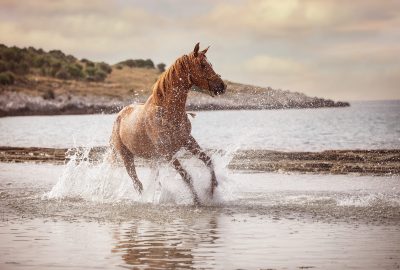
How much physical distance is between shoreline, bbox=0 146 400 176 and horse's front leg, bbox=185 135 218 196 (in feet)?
11.4

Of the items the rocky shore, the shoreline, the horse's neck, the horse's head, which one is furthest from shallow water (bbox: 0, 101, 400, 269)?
the rocky shore

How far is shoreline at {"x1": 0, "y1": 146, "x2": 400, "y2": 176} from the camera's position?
56.3ft

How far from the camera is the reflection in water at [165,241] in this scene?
7027 millimetres

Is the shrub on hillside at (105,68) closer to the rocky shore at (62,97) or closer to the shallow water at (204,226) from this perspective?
the rocky shore at (62,97)

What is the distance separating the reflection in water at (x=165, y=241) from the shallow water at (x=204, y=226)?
1cm

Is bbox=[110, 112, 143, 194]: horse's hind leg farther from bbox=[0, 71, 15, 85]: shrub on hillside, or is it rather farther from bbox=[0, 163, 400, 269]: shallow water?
bbox=[0, 71, 15, 85]: shrub on hillside

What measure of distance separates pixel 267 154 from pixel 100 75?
300 ft

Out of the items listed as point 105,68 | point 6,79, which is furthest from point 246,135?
point 105,68

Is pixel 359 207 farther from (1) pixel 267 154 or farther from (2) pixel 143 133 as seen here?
(1) pixel 267 154

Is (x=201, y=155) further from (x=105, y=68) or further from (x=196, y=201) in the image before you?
(x=105, y=68)

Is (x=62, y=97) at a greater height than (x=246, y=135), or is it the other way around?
(x=62, y=97)

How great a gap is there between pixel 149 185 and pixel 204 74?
7.00ft

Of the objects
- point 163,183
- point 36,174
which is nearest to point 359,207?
point 163,183

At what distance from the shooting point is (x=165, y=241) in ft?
26.7
